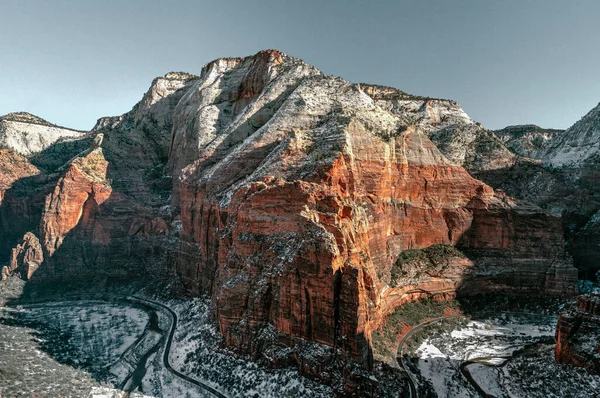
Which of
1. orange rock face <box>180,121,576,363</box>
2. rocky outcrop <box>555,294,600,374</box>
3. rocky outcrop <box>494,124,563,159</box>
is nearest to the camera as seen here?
rocky outcrop <box>555,294,600,374</box>

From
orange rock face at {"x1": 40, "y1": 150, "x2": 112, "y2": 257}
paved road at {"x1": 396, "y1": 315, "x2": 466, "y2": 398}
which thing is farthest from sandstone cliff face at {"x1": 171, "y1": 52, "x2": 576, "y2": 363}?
orange rock face at {"x1": 40, "y1": 150, "x2": 112, "y2": 257}

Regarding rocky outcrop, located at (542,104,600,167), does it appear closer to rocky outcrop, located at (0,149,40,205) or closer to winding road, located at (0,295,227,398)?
winding road, located at (0,295,227,398)

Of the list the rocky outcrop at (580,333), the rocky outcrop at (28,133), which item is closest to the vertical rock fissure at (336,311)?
the rocky outcrop at (580,333)

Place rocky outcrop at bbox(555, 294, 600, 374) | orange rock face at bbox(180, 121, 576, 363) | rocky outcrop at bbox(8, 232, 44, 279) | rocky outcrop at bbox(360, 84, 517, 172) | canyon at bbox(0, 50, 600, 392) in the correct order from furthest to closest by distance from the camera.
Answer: rocky outcrop at bbox(360, 84, 517, 172) → rocky outcrop at bbox(8, 232, 44, 279) → canyon at bbox(0, 50, 600, 392) → orange rock face at bbox(180, 121, 576, 363) → rocky outcrop at bbox(555, 294, 600, 374)

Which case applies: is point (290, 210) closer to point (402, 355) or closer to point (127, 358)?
point (402, 355)

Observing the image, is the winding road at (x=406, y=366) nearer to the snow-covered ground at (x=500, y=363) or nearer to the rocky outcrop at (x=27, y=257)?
the snow-covered ground at (x=500, y=363)

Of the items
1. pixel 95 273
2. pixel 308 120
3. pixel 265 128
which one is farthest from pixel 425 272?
pixel 95 273

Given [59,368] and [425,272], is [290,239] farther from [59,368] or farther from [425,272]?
[59,368]
